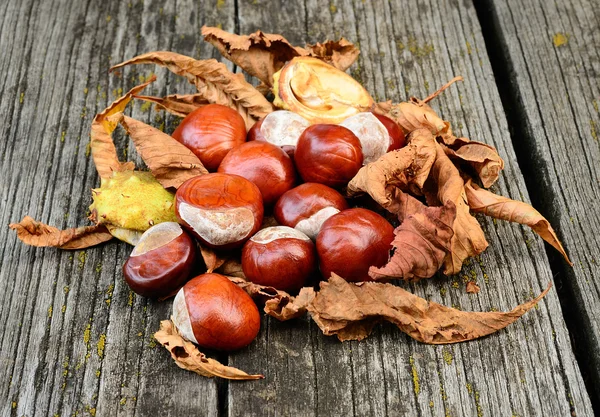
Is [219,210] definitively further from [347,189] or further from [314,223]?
[347,189]

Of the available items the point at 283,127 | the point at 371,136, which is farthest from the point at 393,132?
the point at 283,127

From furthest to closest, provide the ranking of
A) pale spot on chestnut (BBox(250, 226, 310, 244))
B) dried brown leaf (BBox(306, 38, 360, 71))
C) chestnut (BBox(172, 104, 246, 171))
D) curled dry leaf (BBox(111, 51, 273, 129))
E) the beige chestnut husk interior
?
1. dried brown leaf (BBox(306, 38, 360, 71))
2. curled dry leaf (BBox(111, 51, 273, 129))
3. chestnut (BBox(172, 104, 246, 171))
4. pale spot on chestnut (BBox(250, 226, 310, 244))
5. the beige chestnut husk interior

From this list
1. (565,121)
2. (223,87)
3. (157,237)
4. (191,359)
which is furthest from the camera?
(565,121)

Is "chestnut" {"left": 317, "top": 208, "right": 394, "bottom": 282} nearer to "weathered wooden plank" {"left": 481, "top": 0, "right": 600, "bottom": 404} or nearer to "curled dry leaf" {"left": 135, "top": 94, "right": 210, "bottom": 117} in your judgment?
"weathered wooden plank" {"left": 481, "top": 0, "right": 600, "bottom": 404}

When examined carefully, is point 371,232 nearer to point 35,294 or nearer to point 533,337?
point 533,337

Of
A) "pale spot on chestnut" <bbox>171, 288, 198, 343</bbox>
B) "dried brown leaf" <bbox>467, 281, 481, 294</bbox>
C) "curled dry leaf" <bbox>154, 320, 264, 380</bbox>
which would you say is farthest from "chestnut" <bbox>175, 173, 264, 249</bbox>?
"dried brown leaf" <bbox>467, 281, 481, 294</bbox>

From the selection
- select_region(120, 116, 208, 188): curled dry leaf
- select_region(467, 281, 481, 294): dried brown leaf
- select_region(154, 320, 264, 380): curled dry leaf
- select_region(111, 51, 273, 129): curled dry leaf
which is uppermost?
select_region(111, 51, 273, 129): curled dry leaf
